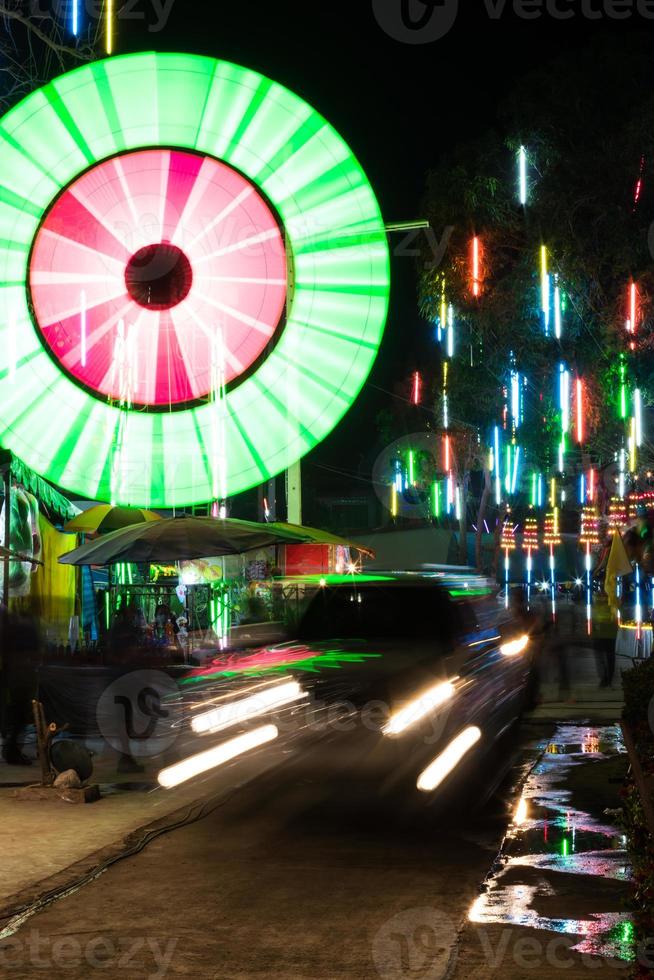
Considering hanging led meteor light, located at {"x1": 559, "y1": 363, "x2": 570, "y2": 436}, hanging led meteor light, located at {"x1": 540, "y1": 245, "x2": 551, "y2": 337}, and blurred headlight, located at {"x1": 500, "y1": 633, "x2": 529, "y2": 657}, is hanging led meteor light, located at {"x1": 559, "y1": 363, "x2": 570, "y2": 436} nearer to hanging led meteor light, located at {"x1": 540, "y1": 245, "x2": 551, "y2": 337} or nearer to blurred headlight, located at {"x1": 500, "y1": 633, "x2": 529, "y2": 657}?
hanging led meteor light, located at {"x1": 540, "y1": 245, "x2": 551, "y2": 337}

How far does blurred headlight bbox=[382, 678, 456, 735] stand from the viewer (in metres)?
9.46

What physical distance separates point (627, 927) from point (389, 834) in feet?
7.99

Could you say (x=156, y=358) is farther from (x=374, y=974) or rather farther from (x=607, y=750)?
(x=607, y=750)

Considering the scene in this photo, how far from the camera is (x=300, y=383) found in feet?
18.2

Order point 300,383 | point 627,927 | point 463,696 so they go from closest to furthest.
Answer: point 300,383
point 627,927
point 463,696

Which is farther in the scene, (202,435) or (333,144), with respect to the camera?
(333,144)

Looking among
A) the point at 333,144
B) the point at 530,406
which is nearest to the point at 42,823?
the point at 333,144

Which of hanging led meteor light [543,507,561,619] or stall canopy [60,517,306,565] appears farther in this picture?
hanging led meteor light [543,507,561,619]

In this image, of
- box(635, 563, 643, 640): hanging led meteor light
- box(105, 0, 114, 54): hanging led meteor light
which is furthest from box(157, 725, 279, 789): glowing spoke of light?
box(635, 563, 643, 640): hanging led meteor light

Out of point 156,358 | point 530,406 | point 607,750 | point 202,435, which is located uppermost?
point 530,406

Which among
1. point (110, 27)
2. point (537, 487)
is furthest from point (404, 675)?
point (537, 487)

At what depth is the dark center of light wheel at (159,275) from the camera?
17.3ft

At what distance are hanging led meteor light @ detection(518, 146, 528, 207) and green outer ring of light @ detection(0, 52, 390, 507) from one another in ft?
58.9

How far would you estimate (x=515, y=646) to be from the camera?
1382cm
